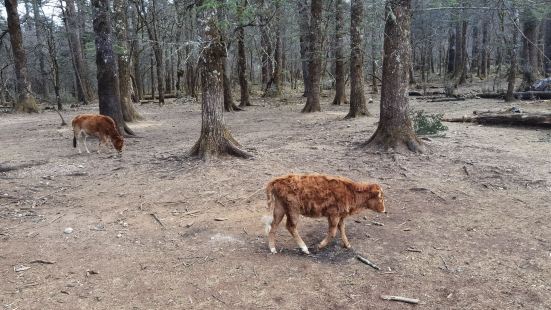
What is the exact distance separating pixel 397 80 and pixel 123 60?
1238 centimetres

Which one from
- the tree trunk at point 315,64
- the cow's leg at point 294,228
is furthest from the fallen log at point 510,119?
the cow's leg at point 294,228

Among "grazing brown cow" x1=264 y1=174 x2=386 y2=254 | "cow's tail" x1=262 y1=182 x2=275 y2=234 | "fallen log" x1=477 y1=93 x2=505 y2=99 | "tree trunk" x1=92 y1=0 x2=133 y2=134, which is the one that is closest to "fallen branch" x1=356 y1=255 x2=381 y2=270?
"grazing brown cow" x1=264 y1=174 x2=386 y2=254

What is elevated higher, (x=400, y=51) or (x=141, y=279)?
(x=400, y=51)

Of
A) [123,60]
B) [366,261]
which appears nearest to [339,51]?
[123,60]

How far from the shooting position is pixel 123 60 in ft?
58.2

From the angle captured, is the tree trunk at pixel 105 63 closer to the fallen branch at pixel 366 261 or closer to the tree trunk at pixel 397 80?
the tree trunk at pixel 397 80

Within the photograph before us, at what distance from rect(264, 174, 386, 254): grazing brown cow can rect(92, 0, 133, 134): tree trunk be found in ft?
31.4

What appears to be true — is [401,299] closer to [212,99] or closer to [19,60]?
[212,99]

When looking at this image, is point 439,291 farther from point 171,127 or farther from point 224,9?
point 171,127

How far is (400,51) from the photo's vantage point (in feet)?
31.0

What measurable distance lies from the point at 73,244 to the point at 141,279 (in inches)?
60.3

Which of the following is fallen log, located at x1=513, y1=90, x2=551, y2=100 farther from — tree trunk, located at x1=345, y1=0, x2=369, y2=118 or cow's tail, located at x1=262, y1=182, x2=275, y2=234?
cow's tail, located at x1=262, y1=182, x2=275, y2=234

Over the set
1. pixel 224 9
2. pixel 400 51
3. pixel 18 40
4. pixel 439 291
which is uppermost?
→ pixel 18 40

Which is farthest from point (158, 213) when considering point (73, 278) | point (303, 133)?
point (303, 133)
